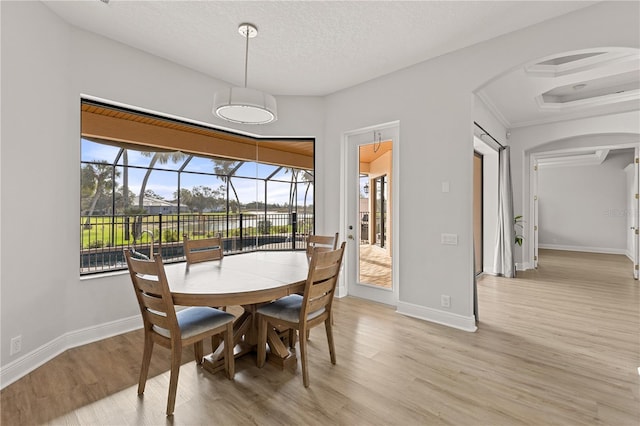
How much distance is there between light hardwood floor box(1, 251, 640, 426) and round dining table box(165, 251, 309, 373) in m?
0.14

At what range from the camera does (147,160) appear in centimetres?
336

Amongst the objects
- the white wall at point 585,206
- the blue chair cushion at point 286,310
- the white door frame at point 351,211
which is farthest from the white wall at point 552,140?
the blue chair cushion at point 286,310

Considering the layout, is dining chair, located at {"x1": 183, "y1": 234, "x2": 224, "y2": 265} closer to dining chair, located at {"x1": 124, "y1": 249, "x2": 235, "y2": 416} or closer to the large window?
the large window

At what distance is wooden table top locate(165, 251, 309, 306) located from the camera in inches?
73.1

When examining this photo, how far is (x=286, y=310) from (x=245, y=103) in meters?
1.62

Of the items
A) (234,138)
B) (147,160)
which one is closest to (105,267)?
(147,160)

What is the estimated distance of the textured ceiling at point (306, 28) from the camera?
2.48m

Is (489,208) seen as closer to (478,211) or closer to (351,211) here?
(478,211)

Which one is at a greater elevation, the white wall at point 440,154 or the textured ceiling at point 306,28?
the textured ceiling at point 306,28

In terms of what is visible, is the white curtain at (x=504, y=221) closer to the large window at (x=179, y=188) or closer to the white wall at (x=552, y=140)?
the white wall at (x=552, y=140)

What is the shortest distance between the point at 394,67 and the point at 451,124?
1015 mm

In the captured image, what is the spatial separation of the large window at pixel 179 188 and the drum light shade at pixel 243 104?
1394 mm

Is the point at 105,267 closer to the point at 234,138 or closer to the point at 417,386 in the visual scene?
the point at 234,138

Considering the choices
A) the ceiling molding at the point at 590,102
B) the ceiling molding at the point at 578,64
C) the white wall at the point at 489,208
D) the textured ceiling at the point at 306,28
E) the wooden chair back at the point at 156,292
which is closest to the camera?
the wooden chair back at the point at 156,292
